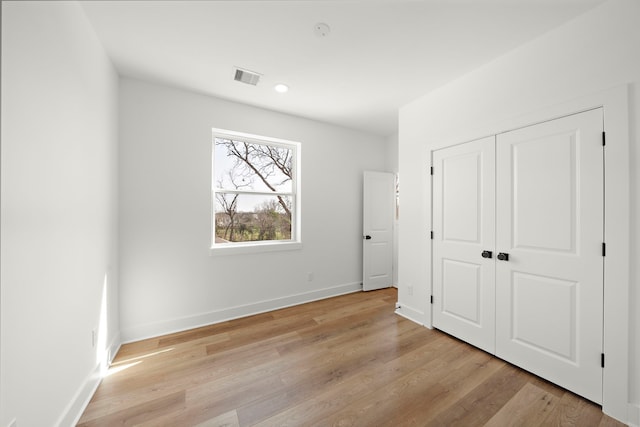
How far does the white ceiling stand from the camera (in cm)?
166

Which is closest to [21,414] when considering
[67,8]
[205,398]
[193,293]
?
[205,398]

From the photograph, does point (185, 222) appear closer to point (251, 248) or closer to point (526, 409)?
point (251, 248)

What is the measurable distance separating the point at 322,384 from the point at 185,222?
2.16 m

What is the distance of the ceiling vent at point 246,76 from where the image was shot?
2407 mm

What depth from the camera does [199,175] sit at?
281cm

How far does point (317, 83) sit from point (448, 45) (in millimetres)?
1264

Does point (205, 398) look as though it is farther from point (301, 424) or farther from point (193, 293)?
point (193, 293)

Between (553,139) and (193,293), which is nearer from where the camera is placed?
(553,139)

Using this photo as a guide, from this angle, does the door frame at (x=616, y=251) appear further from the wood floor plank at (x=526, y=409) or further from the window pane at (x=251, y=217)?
the window pane at (x=251, y=217)

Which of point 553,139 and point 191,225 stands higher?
point 553,139

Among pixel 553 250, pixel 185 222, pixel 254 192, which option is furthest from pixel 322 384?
pixel 254 192

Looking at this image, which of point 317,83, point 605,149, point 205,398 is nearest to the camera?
point 605,149

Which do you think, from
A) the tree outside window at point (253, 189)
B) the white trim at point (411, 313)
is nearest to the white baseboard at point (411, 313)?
the white trim at point (411, 313)

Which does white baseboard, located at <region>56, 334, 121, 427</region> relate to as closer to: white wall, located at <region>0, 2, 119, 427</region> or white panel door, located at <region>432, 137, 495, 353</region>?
white wall, located at <region>0, 2, 119, 427</region>
